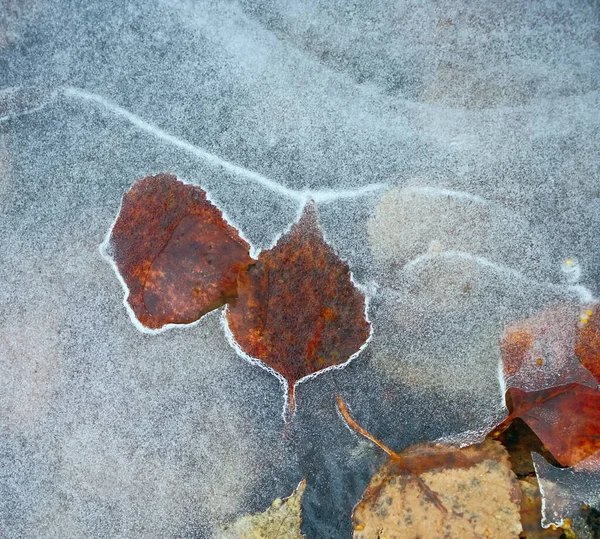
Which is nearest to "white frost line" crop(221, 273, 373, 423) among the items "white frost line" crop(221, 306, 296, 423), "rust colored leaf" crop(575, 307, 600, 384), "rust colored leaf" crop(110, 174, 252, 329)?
"white frost line" crop(221, 306, 296, 423)

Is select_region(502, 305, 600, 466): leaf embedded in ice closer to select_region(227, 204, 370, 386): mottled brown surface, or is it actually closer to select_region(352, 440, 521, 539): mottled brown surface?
select_region(352, 440, 521, 539): mottled brown surface

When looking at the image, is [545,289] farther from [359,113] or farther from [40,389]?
[40,389]

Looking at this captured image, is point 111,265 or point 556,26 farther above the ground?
point 556,26

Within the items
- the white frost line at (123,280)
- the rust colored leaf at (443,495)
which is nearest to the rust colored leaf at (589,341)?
the rust colored leaf at (443,495)

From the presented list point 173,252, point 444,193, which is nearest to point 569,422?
point 444,193

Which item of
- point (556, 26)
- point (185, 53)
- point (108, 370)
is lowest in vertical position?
point (108, 370)

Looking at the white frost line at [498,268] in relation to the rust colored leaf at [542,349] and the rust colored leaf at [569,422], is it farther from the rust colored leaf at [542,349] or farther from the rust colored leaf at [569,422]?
the rust colored leaf at [569,422]

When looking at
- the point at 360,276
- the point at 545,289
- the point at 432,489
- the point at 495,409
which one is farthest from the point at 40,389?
the point at 545,289
